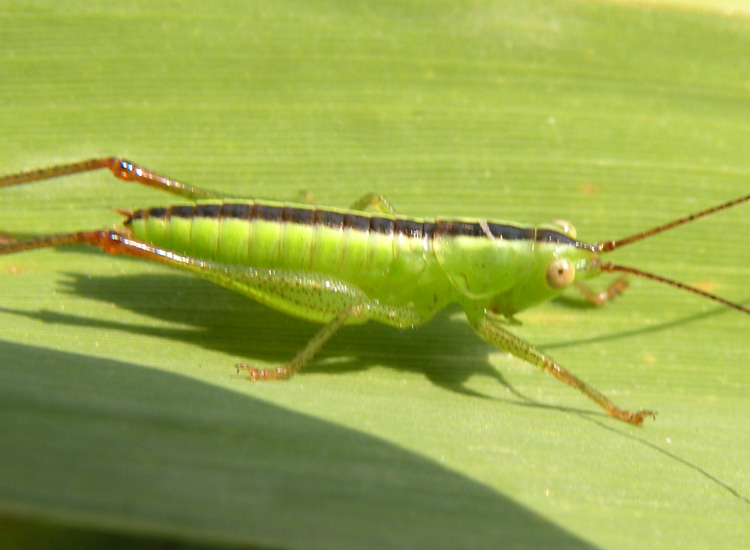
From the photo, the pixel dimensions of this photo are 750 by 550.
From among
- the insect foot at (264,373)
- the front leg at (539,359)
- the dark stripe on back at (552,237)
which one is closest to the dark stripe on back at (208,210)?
the insect foot at (264,373)

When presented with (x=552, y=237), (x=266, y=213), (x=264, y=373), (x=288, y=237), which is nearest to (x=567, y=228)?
(x=552, y=237)

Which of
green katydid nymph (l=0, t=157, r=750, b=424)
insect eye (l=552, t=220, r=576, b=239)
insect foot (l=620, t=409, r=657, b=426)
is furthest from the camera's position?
insect eye (l=552, t=220, r=576, b=239)

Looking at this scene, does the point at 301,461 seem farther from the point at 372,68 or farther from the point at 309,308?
the point at 372,68

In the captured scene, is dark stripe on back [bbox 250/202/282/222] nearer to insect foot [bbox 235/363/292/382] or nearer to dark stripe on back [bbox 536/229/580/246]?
insect foot [bbox 235/363/292/382]

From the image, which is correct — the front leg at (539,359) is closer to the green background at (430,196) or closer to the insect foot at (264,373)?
the green background at (430,196)

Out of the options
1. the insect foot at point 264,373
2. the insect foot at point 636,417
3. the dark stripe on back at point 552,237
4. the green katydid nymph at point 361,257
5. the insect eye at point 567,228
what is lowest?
the insect foot at point 636,417

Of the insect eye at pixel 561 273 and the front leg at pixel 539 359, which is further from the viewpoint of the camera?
the insect eye at pixel 561 273

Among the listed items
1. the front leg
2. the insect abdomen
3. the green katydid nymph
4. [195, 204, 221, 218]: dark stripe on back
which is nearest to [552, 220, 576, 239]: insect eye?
the green katydid nymph

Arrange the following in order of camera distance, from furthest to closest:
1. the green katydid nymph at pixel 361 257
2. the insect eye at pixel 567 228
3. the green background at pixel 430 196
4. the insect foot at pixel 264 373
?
the insect eye at pixel 567 228
the green katydid nymph at pixel 361 257
the insect foot at pixel 264 373
the green background at pixel 430 196
